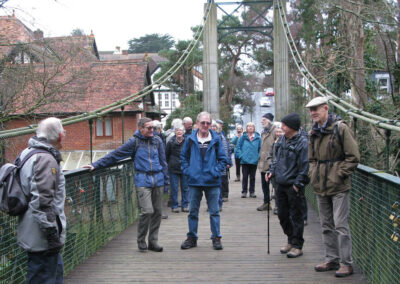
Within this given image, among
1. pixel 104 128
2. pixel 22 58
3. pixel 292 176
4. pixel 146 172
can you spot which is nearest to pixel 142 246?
pixel 146 172

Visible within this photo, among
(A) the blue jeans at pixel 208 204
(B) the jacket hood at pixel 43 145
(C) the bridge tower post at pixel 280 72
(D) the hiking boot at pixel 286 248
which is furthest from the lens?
(C) the bridge tower post at pixel 280 72

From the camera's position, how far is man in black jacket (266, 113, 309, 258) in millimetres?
4988

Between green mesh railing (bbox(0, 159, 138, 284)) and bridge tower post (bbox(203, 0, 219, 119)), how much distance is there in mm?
6887

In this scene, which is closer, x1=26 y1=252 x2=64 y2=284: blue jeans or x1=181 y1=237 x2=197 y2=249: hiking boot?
x1=26 y1=252 x2=64 y2=284: blue jeans

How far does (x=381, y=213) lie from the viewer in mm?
3938

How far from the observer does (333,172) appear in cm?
427

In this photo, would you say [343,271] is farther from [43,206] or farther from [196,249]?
[43,206]

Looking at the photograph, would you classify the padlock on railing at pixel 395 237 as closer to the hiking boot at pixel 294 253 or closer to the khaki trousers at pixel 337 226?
the khaki trousers at pixel 337 226

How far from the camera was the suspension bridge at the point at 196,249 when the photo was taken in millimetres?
3732

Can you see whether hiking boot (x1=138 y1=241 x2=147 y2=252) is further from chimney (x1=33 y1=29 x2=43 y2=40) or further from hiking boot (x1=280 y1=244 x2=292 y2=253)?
chimney (x1=33 y1=29 x2=43 y2=40)

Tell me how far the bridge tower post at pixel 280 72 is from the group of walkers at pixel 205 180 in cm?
690

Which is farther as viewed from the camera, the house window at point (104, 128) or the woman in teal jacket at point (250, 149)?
the house window at point (104, 128)

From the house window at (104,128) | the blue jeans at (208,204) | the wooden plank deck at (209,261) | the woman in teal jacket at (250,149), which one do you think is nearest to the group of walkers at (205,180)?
the blue jeans at (208,204)

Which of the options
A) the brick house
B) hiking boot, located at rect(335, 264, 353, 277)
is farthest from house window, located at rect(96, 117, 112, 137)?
hiking boot, located at rect(335, 264, 353, 277)
